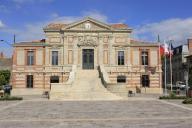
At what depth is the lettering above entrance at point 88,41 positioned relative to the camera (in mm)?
54469

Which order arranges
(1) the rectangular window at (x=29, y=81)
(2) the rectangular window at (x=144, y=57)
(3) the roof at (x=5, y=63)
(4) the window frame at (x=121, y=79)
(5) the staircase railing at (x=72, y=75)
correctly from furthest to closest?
(3) the roof at (x=5, y=63) → (2) the rectangular window at (x=144, y=57) → (4) the window frame at (x=121, y=79) → (1) the rectangular window at (x=29, y=81) → (5) the staircase railing at (x=72, y=75)

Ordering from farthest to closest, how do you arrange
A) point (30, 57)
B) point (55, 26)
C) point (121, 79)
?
1. point (55, 26)
2. point (121, 79)
3. point (30, 57)

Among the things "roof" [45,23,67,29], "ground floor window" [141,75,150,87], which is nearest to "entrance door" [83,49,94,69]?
"roof" [45,23,67,29]

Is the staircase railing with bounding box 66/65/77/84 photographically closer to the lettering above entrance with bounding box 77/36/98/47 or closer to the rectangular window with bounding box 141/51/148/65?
the lettering above entrance with bounding box 77/36/98/47

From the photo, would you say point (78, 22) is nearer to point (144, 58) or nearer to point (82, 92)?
point (144, 58)

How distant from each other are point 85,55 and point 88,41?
213 cm

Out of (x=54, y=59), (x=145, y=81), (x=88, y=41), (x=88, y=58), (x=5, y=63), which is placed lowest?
(x=145, y=81)

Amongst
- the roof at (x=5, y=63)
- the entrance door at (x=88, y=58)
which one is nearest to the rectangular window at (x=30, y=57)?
the entrance door at (x=88, y=58)

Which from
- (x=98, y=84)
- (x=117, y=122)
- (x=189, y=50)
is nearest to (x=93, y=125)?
(x=117, y=122)

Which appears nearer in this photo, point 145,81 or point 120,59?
point 120,59

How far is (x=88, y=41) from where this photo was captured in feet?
179

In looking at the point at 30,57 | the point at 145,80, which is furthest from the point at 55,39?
A: the point at 145,80

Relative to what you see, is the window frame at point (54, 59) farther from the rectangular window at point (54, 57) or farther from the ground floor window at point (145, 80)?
the ground floor window at point (145, 80)

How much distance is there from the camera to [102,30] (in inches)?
2152
